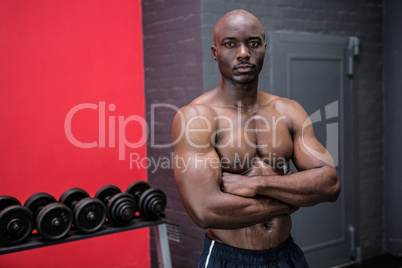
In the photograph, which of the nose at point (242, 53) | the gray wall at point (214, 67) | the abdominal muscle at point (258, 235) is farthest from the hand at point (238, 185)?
the gray wall at point (214, 67)

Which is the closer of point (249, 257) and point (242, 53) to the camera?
point (242, 53)

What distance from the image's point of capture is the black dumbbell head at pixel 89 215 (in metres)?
2.61

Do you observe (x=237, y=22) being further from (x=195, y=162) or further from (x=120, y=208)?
(x=120, y=208)

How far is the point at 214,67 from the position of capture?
9.95ft

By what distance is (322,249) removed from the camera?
11.6ft

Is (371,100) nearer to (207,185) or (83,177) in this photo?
(83,177)

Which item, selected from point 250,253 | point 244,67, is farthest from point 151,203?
point 244,67

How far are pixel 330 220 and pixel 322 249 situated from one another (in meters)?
0.24

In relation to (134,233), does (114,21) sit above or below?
above

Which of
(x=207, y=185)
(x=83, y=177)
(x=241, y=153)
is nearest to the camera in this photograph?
(x=207, y=185)

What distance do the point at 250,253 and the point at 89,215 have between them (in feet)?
4.24

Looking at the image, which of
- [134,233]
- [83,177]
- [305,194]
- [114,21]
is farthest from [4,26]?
[305,194]

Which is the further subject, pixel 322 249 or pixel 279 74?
pixel 322 249

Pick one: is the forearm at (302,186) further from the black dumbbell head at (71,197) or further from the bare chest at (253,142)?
the black dumbbell head at (71,197)
